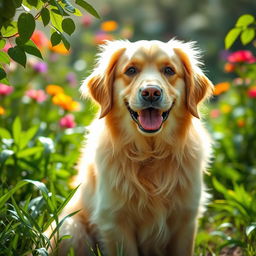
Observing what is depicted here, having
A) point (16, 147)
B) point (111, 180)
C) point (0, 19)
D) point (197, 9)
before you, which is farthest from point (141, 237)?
point (197, 9)

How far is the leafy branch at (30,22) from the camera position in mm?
2588

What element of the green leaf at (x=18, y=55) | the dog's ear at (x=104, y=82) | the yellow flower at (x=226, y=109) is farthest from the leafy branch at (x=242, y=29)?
the yellow flower at (x=226, y=109)

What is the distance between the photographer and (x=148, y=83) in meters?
3.15

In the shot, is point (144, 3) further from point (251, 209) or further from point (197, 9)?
point (251, 209)

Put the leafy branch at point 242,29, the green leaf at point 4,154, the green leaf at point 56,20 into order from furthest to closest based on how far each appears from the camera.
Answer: the green leaf at point 4,154, the leafy branch at point 242,29, the green leaf at point 56,20

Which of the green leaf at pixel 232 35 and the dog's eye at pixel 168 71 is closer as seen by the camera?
the green leaf at pixel 232 35

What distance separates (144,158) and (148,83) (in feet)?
1.91

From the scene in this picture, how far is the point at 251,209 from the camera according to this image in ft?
13.0

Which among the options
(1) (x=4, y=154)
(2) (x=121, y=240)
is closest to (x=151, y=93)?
(2) (x=121, y=240)

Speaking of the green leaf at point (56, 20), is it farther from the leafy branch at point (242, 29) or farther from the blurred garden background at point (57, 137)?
the leafy branch at point (242, 29)

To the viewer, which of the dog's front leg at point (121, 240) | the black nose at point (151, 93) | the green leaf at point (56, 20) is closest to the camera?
the green leaf at point (56, 20)

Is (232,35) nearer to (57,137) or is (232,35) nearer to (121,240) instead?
(121,240)

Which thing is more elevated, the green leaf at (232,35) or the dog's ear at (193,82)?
the green leaf at (232,35)

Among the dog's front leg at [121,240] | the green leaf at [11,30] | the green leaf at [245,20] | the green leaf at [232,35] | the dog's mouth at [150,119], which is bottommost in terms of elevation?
the dog's front leg at [121,240]
